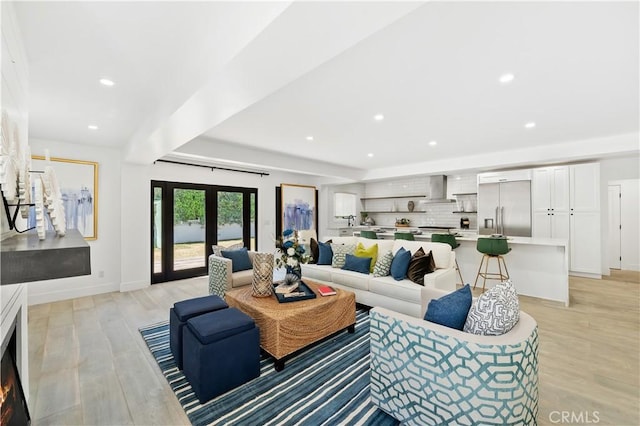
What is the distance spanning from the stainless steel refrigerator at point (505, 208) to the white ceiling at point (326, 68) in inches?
76.3

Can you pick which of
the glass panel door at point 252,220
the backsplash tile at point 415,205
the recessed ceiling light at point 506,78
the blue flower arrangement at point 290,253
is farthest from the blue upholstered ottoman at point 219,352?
the backsplash tile at point 415,205

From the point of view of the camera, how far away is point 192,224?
5.68 metres

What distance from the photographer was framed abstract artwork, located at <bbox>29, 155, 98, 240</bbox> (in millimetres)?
4273

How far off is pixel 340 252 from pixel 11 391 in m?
3.56

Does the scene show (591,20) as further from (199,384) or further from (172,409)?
(172,409)

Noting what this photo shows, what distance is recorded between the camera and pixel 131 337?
2.97 metres

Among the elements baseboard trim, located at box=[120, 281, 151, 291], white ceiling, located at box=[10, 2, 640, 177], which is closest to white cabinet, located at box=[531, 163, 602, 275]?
white ceiling, located at box=[10, 2, 640, 177]

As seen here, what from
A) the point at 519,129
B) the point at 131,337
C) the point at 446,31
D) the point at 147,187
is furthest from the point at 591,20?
the point at 147,187

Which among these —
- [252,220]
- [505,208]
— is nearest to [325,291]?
[252,220]

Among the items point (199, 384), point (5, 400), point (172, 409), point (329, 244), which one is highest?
point (329, 244)

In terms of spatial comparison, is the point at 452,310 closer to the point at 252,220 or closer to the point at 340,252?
the point at 340,252

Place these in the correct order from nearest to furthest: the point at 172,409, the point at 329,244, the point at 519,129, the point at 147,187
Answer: the point at 172,409
the point at 519,129
the point at 329,244
the point at 147,187

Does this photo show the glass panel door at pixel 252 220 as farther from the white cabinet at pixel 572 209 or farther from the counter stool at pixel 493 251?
the white cabinet at pixel 572 209

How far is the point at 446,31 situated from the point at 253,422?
2.94 m
